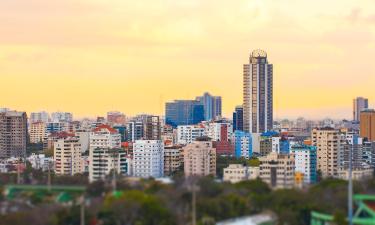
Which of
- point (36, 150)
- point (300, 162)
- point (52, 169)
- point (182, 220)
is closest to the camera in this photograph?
point (182, 220)

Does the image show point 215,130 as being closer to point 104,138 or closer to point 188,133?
point 188,133

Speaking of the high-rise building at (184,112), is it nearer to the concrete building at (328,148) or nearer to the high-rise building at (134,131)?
the high-rise building at (134,131)

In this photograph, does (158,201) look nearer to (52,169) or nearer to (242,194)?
(242,194)

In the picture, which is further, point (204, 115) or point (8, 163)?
point (204, 115)

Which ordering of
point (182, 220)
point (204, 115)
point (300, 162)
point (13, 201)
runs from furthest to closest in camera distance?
point (204, 115) → point (300, 162) → point (13, 201) → point (182, 220)

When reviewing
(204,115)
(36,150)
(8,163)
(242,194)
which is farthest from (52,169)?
(204,115)

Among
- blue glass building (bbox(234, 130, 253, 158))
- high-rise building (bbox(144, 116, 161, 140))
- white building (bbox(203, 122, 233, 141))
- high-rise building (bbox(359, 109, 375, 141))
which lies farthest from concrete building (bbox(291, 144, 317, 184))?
high-rise building (bbox(359, 109, 375, 141))
